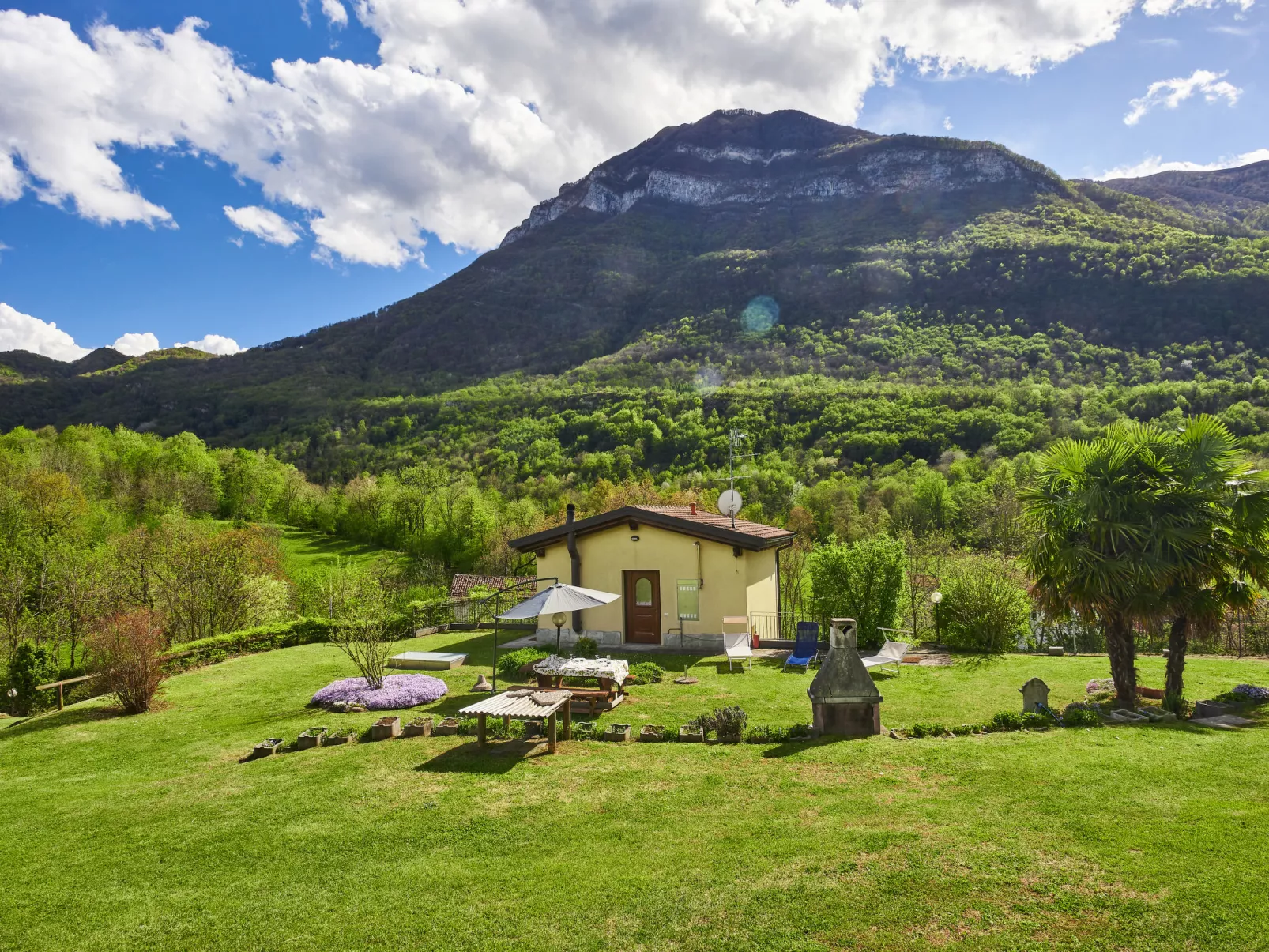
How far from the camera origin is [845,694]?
8773mm

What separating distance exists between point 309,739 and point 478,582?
20.8 meters

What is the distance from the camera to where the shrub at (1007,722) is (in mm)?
8891

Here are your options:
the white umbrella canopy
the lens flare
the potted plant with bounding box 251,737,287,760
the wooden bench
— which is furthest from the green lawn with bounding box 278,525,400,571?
the lens flare

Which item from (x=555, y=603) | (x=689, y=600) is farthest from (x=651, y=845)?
(x=689, y=600)

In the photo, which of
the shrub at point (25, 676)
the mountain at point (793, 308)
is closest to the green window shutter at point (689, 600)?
the shrub at point (25, 676)

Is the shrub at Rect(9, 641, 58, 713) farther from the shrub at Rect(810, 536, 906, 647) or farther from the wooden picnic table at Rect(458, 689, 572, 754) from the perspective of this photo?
the shrub at Rect(810, 536, 906, 647)

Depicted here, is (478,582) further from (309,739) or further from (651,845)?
(651,845)

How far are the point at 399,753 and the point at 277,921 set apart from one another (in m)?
3.93

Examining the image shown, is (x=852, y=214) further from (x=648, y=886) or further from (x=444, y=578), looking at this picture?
(x=648, y=886)

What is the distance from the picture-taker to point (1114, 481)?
9672mm

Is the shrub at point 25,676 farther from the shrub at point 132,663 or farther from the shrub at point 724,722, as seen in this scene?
the shrub at point 724,722

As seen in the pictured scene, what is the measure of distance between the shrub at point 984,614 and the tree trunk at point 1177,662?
617cm

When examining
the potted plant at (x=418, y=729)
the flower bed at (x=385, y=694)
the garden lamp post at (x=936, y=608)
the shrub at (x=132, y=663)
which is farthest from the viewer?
the garden lamp post at (x=936, y=608)

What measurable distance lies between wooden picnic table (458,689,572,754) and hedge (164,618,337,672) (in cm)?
851
